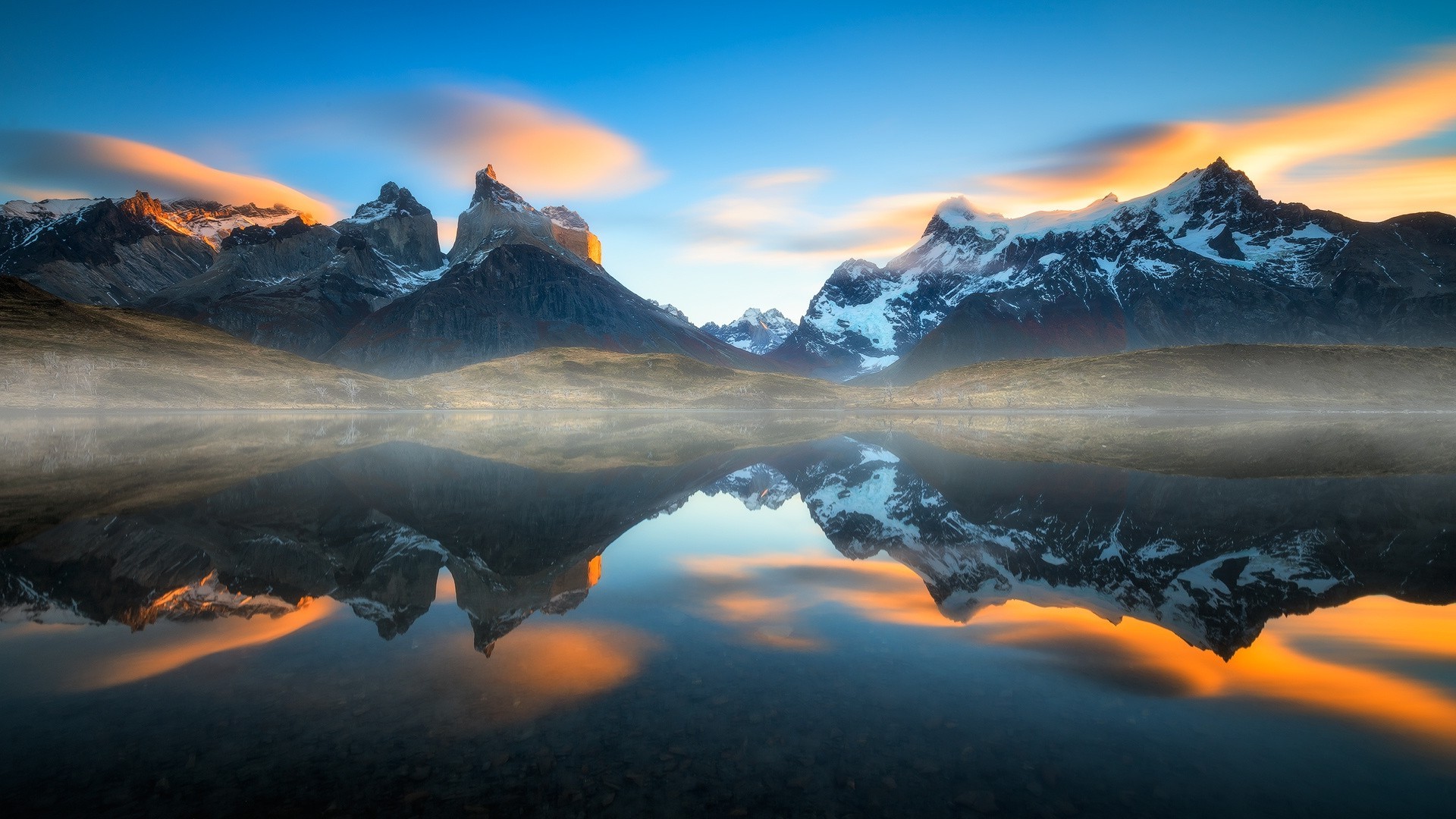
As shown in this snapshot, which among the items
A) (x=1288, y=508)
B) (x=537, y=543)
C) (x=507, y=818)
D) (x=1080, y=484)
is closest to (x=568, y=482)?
(x=537, y=543)

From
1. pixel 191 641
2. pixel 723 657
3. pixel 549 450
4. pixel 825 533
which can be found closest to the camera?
pixel 723 657

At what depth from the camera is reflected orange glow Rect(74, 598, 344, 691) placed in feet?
35.5

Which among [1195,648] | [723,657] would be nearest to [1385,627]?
[1195,648]

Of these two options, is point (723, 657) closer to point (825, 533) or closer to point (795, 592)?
point (795, 592)

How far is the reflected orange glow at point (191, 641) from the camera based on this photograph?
10828 millimetres

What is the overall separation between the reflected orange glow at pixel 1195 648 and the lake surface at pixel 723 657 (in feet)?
0.29

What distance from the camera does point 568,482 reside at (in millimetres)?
36031

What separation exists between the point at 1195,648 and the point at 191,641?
62.0 feet

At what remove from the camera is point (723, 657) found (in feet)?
39.9

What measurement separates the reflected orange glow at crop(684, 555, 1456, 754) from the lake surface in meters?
0.09

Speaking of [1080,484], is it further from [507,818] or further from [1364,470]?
[507,818]

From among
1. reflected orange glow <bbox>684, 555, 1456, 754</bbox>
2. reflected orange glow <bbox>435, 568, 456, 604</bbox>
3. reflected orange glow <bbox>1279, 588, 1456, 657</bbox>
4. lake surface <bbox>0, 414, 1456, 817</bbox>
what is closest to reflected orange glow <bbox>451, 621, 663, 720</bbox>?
lake surface <bbox>0, 414, 1456, 817</bbox>

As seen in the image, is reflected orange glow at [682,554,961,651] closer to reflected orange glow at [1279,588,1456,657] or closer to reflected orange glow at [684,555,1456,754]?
reflected orange glow at [684,555,1456,754]

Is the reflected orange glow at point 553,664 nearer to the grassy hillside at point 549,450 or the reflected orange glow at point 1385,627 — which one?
the reflected orange glow at point 1385,627
